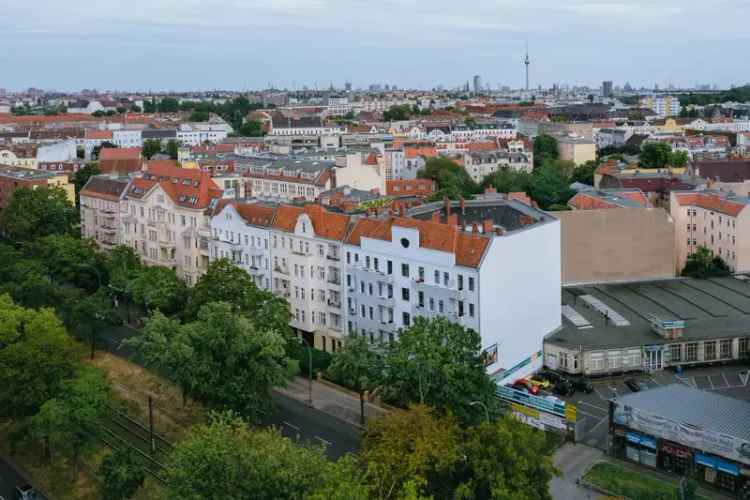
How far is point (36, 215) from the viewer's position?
96875 millimetres

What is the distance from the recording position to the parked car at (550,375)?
6016cm

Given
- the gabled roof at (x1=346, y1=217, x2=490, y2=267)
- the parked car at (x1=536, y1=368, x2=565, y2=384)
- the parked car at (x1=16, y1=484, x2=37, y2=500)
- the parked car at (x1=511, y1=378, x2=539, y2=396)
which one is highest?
the gabled roof at (x1=346, y1=217, x2=490, y2=267)

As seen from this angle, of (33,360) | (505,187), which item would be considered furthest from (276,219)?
(505,187)

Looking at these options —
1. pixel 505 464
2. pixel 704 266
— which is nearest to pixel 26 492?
pixel 505 464

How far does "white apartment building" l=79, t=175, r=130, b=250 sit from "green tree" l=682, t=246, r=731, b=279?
173ft

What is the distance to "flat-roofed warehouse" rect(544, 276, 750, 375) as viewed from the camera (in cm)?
6116

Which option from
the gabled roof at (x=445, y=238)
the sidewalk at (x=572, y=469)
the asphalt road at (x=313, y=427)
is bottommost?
the sidewalk at (x=572, y=469)

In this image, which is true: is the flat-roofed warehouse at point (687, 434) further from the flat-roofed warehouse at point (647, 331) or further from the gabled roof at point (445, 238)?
the gabled roof at point (445, 238)

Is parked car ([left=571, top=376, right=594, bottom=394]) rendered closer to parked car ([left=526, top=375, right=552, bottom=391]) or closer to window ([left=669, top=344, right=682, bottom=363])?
parked car ([left=526, top=375, right=552, bottom=391])

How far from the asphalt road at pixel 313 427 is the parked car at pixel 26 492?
1305 centimetres

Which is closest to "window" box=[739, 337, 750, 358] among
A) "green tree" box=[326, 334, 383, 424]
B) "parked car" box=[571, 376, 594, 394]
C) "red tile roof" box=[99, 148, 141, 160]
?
"parked car" box=[571, 376, 594, 394]

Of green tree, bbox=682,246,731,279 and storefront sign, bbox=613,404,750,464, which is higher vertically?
green tree, bbox=682,246,731,279

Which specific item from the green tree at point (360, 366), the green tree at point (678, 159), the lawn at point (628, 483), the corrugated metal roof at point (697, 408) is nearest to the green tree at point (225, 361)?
the green tree at point (360, 366)

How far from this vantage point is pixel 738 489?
43625 millimetres
